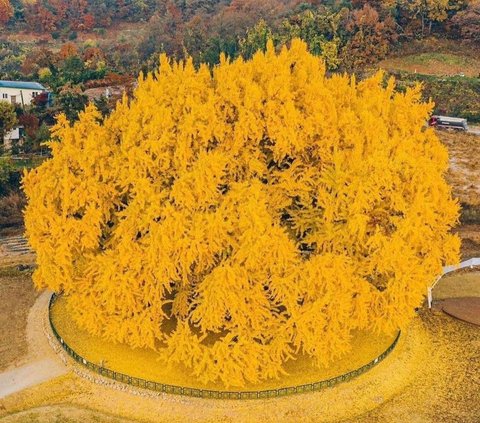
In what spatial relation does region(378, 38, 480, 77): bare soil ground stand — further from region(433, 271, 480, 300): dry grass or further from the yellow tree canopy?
the yellow tree canopy

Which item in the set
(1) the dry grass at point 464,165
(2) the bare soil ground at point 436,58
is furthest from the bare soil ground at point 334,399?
(2) the bare soil ground at point 436,58

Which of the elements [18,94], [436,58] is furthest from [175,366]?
[436,58]

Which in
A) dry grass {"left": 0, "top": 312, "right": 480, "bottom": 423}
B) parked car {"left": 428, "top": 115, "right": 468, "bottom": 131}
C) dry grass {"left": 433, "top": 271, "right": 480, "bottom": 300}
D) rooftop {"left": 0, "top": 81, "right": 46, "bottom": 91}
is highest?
rooftop {"left": 0, "top": 81, "right": 46, "bottom": 91}

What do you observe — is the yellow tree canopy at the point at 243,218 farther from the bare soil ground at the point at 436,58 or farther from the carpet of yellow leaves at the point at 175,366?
the bare soil ground at the point at 436,58

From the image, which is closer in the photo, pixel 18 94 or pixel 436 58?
pixel 18 94

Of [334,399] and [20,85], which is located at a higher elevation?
[20,85]

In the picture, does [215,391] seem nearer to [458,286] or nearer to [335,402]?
[335,402]

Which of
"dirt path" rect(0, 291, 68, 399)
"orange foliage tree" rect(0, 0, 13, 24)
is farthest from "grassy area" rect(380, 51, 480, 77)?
"orange foliage tree" rect(0, 0, 13, 24)
